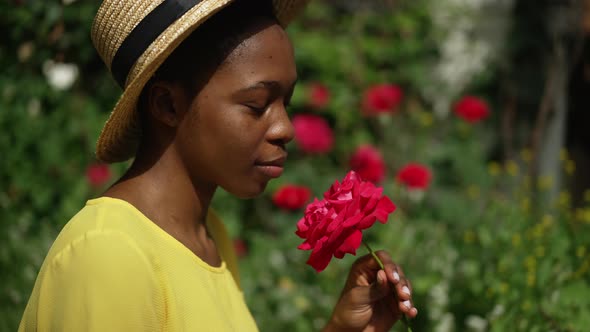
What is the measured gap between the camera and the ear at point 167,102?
1.58 metres

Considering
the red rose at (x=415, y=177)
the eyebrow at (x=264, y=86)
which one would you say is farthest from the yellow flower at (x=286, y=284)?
the eyebrow at (x=264, y=86)

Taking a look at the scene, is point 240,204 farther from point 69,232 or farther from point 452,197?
point 69,232

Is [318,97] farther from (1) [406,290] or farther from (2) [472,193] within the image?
(1) [406,290]

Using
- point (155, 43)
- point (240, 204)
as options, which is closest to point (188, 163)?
point (155, 43)

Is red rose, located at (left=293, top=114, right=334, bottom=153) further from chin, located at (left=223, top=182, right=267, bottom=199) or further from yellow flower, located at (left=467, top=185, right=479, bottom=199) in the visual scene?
chin, located at (left=223, top=182, right=267, bottom=199)

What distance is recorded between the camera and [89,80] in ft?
14.6

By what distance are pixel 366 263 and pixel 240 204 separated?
2.89 meters

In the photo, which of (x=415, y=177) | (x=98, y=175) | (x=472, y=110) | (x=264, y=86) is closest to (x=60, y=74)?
(x=98, y=175)

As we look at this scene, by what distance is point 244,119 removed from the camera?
156cm

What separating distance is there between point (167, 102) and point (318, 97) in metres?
3.25

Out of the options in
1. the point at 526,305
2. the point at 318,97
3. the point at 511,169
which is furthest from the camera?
the point at 318,97

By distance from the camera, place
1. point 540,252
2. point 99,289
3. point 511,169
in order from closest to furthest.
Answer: point 99,289 → point 540,252 → point 511,169

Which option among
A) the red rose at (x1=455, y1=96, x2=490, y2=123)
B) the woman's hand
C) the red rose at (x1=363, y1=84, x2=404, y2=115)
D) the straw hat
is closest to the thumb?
the woman's hand

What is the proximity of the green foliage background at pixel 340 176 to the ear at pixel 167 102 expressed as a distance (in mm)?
1206
